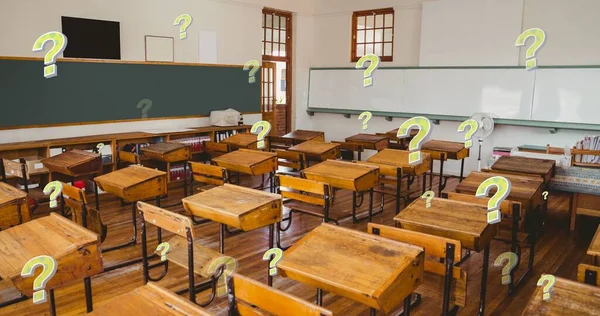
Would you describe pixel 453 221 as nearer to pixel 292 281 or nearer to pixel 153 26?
pixel 292 281

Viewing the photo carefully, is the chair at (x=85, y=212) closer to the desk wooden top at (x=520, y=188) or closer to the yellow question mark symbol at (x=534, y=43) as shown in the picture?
the desk wooden top at (x=520, y=188)

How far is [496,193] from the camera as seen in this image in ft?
11.6

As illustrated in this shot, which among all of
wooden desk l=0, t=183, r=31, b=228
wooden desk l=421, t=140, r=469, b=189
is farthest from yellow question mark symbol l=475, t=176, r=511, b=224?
wooden desk l=0, t=183, r=31, b=228

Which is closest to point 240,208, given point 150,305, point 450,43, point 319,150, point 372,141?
point 150,305

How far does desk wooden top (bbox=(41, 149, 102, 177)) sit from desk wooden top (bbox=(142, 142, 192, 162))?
2.87 feet

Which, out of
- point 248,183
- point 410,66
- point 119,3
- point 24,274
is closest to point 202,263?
point 24,274

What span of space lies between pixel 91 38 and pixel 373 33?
200 inches

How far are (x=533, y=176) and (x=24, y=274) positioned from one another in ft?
14.0

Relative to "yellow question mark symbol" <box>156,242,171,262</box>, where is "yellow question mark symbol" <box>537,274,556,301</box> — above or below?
above

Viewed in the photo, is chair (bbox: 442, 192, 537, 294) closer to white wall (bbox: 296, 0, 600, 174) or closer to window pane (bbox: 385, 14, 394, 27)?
white wall (bbox: 296, 0, 600, 174)

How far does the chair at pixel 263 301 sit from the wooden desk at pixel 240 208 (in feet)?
3.85

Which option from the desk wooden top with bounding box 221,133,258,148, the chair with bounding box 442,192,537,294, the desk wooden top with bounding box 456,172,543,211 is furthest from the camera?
the desk wooden top with bounding box 221,133,258,148

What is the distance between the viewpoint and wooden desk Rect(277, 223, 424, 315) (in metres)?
2.06

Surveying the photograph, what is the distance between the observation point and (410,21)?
874 centimetres
